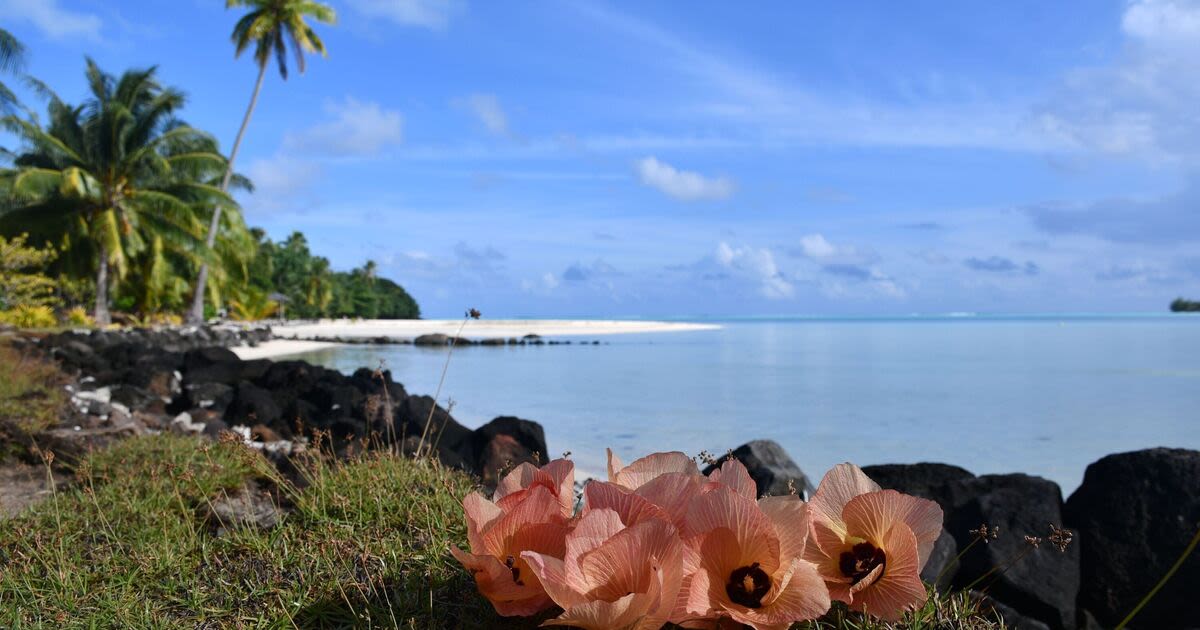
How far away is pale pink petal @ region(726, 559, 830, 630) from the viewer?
141cm

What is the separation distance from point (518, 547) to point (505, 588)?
8 centimetres

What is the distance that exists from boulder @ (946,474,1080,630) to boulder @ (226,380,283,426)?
6.21 metres

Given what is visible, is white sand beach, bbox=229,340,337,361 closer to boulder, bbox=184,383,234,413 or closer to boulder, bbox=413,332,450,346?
boulder, bbox=413,332,450,346

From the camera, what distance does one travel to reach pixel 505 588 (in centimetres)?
155

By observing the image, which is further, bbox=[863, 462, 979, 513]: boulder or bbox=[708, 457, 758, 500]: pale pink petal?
bbox=[863, 462, 979, 513]: boulder

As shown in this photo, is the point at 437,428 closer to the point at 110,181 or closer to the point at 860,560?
the point at 860,560

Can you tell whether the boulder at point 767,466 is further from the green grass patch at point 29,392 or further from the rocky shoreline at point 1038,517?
the green grass patch at point 29,392

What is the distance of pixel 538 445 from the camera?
244 inches

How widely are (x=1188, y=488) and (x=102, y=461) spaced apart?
5.59 metres

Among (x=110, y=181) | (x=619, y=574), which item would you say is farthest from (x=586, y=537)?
(x=110, y=181)

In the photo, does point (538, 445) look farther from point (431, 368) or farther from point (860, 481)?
point (431, 368)

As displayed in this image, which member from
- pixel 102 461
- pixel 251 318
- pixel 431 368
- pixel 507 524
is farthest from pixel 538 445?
pixel 251 318

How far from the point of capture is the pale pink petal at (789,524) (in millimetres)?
1479

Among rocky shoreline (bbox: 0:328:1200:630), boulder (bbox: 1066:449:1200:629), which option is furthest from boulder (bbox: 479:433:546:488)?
boulder (bbox: 1066:449:1200:629)
